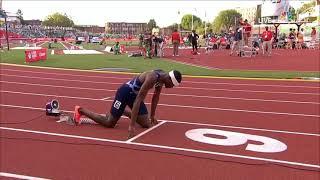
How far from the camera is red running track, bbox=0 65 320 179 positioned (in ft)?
18.1

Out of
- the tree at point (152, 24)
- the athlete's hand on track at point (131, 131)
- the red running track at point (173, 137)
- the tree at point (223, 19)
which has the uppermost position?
the tree at point (223, 19)

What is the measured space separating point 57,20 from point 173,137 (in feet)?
534

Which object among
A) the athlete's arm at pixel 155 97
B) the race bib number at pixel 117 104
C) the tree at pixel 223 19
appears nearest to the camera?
the athlete's arm at pixel 155 97

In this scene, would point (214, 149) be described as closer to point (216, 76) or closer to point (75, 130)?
point (75, 130)

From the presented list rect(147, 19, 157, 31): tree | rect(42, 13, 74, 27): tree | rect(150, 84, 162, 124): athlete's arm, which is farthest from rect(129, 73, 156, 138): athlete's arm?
rect(42, 13, 74, 27): tree

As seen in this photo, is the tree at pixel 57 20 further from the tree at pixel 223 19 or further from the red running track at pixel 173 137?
the red running track at pixel 173 137

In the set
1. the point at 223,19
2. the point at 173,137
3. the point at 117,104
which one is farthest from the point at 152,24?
the point at 173,137

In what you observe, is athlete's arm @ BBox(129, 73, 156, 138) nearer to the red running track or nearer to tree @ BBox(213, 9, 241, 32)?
the red running track

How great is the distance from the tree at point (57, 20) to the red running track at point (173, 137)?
15383cm

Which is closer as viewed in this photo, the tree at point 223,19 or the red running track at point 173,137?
the red running track at point 173,137

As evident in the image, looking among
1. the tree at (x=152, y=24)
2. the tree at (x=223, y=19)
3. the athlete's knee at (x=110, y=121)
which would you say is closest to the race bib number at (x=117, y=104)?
the athlete's knee at (x=110, y=121)

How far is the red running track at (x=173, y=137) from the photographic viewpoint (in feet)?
18.1

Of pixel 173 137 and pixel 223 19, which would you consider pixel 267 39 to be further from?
pixel 223 19

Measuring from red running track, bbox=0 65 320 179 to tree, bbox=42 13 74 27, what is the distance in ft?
505
